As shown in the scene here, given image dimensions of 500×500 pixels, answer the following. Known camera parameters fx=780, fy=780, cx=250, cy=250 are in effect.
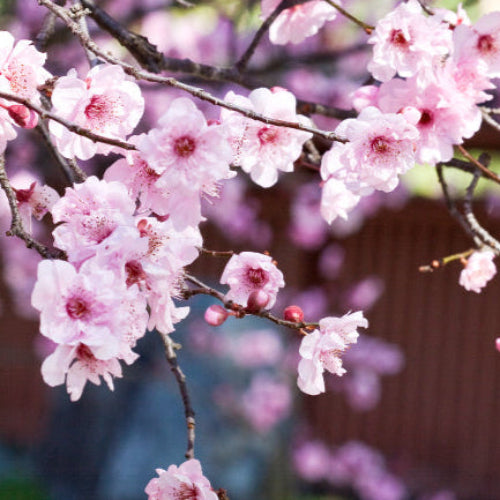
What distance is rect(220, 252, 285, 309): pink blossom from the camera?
1289mm

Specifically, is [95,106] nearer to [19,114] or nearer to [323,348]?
[19,114]

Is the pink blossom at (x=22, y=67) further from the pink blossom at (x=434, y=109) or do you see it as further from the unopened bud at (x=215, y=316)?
the pink blossom at (x=434, y=109)

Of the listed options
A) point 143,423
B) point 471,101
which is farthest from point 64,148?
point 143,423

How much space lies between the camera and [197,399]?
466 centimetres

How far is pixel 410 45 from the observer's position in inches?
57.6

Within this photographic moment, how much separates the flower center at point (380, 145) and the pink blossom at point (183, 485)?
1.90 feet

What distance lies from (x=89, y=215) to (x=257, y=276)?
32 centimetres

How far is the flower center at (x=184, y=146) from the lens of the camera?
1.06 metres

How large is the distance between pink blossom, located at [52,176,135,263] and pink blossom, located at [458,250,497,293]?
0.94 metres

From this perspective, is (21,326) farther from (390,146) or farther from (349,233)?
(390,146)

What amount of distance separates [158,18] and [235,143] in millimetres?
3995

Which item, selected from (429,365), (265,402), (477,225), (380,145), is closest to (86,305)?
(380,145)

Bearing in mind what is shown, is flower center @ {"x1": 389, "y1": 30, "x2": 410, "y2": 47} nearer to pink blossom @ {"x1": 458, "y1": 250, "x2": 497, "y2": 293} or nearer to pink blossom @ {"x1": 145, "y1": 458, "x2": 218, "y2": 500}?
pink blossom @ {"x1": 458, "y1": 250, "x2": 497, "y2": 293}

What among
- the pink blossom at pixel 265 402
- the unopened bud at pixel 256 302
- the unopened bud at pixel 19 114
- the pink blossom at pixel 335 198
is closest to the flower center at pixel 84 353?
the unopened bud at pixel 256 302
